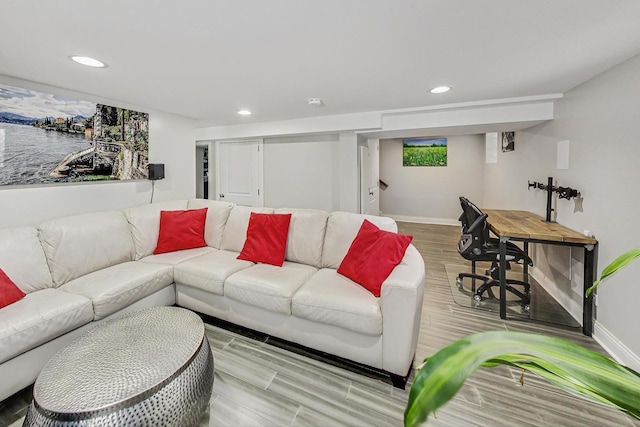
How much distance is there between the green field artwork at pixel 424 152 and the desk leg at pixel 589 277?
187 inches

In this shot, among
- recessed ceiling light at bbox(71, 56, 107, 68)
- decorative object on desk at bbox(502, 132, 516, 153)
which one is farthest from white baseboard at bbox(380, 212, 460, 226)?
recessed ceiling light at bbox(71, 56, 107, 68)

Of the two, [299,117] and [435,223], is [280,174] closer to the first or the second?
[299,117]

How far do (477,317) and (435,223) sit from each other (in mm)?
4579

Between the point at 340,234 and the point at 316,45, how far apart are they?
1465mm

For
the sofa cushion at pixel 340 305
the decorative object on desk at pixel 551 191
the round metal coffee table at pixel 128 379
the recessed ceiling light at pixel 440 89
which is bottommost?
the round metal coffee table at pixel 128 379

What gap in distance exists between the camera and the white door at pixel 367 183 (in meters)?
4.34

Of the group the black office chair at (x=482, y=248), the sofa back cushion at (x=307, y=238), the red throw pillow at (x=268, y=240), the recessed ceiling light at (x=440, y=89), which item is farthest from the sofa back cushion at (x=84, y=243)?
the black office chair at (x=482, y=248)

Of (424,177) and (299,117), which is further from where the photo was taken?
(424,177)

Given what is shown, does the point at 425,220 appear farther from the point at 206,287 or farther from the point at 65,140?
the point at 65,140

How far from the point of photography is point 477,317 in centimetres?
258

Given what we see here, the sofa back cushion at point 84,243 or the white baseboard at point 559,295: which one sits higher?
the sofa back cushion at point 84,243

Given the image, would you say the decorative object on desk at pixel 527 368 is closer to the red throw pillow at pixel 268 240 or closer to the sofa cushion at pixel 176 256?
the red throw pillow at pixel 268 240

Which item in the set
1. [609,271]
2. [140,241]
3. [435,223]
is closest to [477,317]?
[609,271]

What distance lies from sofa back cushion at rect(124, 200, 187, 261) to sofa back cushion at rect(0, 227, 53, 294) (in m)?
0.73
